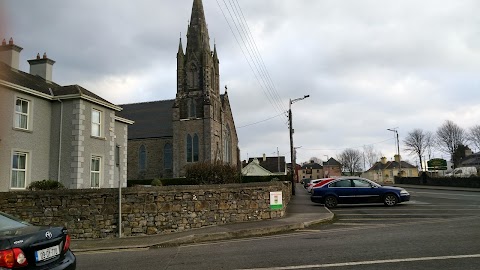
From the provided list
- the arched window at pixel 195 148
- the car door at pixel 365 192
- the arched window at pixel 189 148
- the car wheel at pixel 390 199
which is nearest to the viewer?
the car wheel at pixel 390 199

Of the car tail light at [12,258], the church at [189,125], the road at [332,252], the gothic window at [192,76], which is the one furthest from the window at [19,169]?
the gothic window at [192,76]

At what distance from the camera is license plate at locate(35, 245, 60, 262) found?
4810mm

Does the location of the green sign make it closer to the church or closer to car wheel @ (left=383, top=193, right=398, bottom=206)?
the church

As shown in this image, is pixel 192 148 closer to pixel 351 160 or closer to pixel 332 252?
pixel 332 252

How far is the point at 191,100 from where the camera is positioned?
2247 inches

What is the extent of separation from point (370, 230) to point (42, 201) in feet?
38.9

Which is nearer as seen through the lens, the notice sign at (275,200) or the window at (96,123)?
the notice sign at (275,200)

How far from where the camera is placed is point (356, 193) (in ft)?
68.0

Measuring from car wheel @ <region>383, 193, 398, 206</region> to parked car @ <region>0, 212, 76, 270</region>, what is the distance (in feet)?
58.9

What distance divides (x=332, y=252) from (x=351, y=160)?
128 m

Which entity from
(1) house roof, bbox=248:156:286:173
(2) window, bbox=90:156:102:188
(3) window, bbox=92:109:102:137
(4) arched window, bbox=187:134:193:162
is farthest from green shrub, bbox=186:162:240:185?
(1) house roof, bbox=248:156:286:173

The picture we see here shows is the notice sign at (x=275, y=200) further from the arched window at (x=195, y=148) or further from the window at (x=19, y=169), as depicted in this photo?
the arched window at (x=195, y=148)

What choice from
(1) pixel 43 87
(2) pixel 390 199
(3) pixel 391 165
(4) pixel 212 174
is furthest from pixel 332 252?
(3) pixel 391 165

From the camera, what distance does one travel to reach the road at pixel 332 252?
24.6ft
